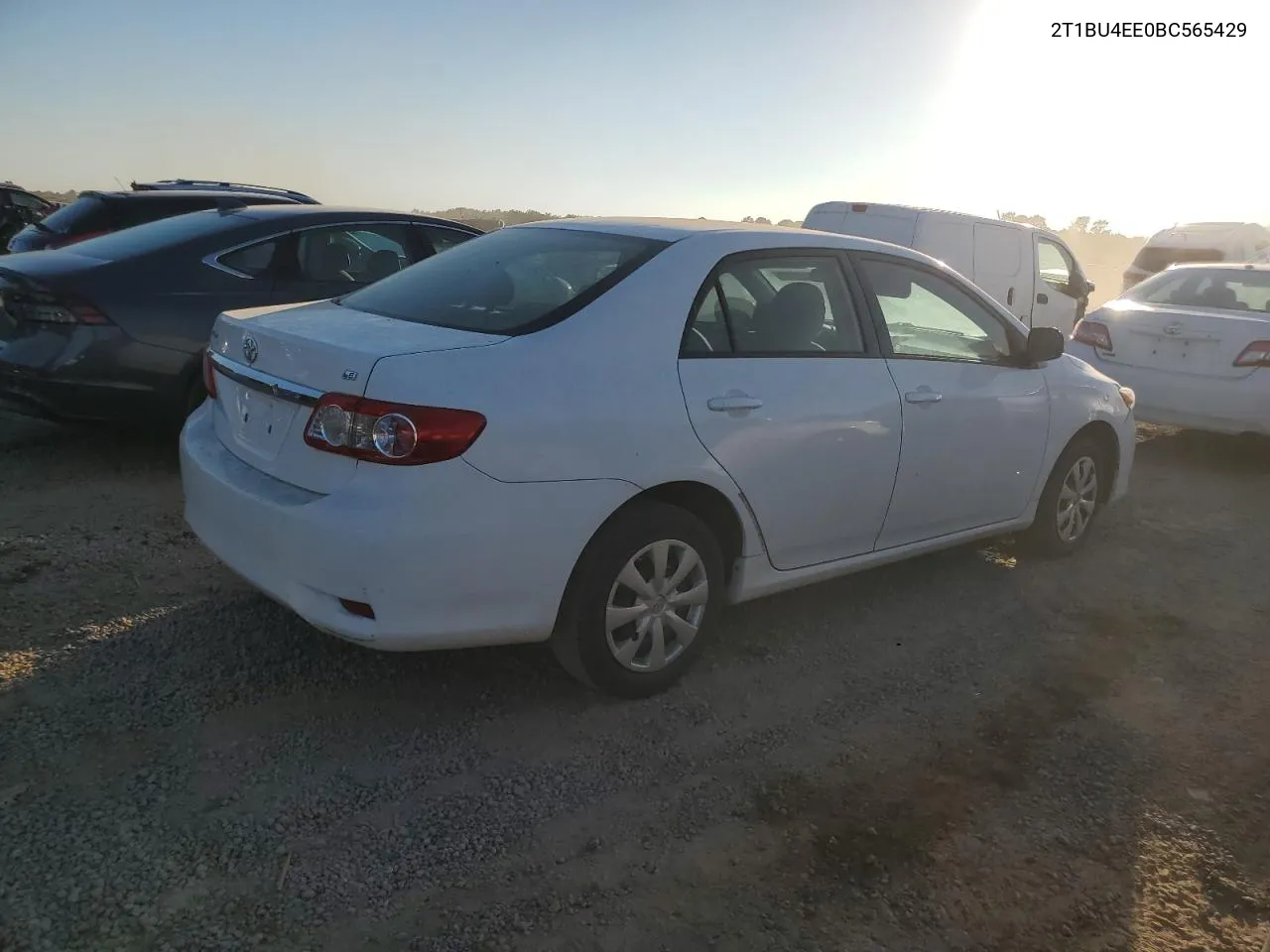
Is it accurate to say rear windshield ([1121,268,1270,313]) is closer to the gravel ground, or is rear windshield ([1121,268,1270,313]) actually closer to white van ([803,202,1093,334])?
white van ([803,202,1093,334])

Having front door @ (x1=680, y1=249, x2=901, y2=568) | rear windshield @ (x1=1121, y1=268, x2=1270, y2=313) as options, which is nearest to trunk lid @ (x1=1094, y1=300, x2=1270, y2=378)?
rear windshield @ (x1=1121, y1=268, x2=1270, y2=313)

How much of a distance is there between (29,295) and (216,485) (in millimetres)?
2888

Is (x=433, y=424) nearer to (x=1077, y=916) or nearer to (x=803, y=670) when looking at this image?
(x=803, y=670)

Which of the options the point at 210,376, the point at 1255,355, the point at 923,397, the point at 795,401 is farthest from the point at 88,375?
the point at 1255,355

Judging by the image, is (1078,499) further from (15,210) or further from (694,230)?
(15,210)

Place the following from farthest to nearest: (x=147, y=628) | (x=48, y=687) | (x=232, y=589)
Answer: (x=232, y=589), (x=147, y=628), (x=48, y=687)

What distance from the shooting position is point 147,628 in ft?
13.0

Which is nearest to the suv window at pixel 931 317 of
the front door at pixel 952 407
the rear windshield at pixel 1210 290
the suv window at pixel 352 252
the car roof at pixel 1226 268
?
the front door at pixel 952 407

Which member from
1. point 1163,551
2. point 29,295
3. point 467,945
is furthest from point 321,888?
point 1163,551

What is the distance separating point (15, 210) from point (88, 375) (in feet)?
56.2

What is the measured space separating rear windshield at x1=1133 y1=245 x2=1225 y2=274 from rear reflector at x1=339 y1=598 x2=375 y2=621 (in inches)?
593

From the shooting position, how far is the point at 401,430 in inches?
119

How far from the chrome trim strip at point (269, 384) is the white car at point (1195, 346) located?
669 cm

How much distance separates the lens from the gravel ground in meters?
2.64
